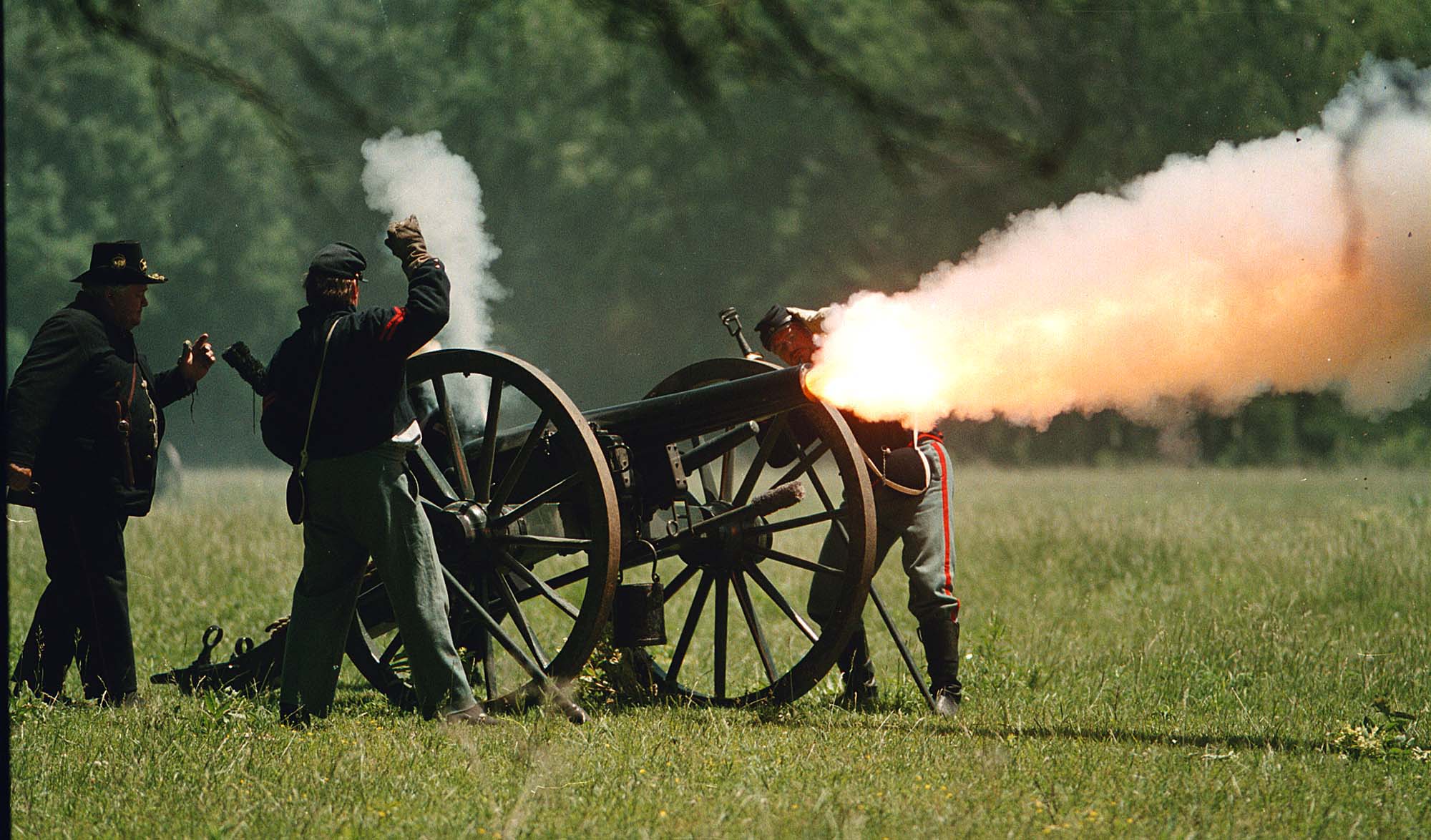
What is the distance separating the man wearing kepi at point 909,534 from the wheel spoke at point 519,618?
130 centimetres

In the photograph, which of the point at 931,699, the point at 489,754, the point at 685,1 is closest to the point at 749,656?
the point at 931,699

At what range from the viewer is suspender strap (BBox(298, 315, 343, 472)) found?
5.80 m

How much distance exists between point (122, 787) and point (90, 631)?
5.90 ft

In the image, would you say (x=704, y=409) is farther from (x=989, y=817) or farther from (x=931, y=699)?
(x=989, y=817)

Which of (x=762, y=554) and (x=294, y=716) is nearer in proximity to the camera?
(x=294, y=716)

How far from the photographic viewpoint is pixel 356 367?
579 centimetres

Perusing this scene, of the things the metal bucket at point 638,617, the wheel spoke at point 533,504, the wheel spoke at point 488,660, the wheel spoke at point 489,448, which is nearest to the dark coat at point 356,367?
the wheel spoke at point 489,448

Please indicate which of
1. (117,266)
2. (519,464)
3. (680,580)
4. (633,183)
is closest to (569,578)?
(519,464)

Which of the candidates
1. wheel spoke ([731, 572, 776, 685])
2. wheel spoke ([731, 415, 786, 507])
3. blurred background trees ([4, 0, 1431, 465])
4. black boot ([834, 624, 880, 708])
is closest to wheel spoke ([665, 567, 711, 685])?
wheel spoke ([731, 572, 776, 685])

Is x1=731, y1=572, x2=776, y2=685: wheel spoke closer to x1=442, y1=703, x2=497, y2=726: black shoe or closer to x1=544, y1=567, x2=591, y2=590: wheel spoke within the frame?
x1=544, y1=567, x2=591, y2=590: wheel spoke

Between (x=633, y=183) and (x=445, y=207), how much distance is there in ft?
76.1

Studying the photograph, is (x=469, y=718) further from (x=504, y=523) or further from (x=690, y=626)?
(x=690, y=626)

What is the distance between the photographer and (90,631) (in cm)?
659

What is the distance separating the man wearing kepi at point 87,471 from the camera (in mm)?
6492
